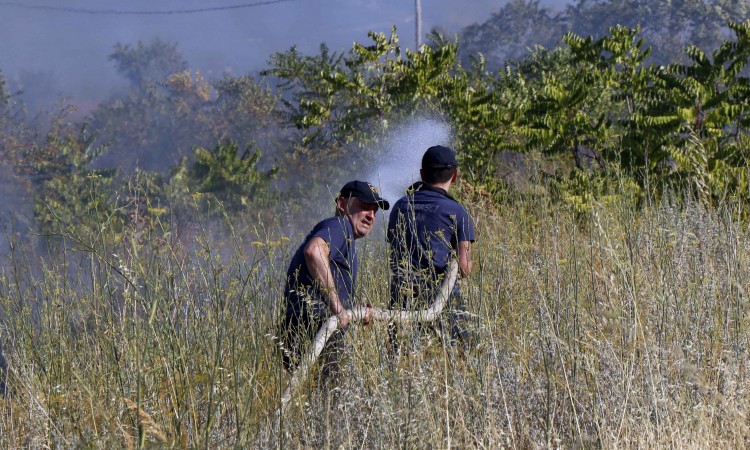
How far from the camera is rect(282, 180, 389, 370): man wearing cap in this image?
13.3 feet

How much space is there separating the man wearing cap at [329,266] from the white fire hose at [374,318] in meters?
0.17

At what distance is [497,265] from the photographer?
15.2 ft

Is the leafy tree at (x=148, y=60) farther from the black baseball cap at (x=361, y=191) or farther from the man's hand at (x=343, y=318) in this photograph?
the man's hand at (x=343, y=318)

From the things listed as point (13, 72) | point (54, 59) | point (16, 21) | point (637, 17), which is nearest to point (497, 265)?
point (637, 17)

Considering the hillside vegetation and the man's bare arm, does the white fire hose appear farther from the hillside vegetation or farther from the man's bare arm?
the man's bare arm

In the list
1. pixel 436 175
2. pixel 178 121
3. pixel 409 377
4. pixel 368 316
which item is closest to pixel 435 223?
pixel 436 175

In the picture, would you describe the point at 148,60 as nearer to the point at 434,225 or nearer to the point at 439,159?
the point at 439,159

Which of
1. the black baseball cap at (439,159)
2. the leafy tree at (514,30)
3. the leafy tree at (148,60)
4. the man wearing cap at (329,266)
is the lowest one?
the man wearing cap at (329,266)

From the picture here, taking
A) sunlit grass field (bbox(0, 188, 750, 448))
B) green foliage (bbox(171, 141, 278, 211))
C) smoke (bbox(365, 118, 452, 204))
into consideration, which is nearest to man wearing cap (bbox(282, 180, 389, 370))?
sunlit grass field (bbox(0, 188, 750, 448))

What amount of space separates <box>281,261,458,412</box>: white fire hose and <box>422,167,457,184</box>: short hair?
3.34 ft

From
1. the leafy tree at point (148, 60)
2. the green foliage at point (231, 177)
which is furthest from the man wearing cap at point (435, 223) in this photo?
the leafy tree at point (148, 60)

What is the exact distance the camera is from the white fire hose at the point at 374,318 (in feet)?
10.8

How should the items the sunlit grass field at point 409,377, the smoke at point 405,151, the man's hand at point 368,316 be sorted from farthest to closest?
the smoke at point 405,151
the man's hand at point 368,316
the sunlit grass field at point 409,377

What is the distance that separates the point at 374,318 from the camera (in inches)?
145
